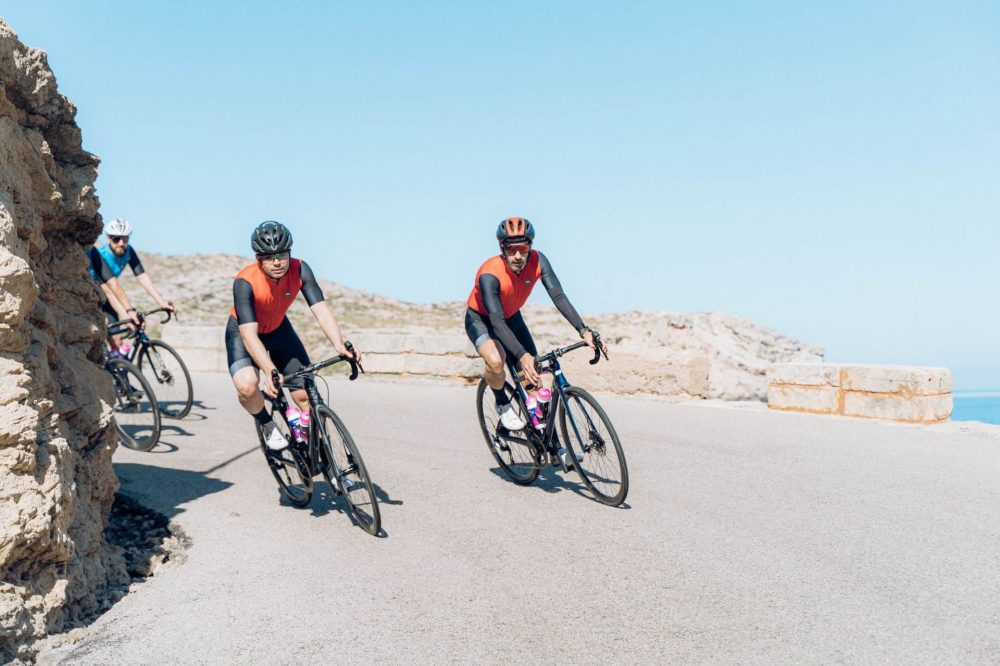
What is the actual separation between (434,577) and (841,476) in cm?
423

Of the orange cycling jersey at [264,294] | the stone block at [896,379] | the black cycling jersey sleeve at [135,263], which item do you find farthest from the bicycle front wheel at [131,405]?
the stone block at [896,379]

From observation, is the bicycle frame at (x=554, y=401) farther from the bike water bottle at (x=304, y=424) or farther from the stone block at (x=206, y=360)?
the stone block at (x=206, y=360)

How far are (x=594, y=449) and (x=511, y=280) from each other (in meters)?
1.63

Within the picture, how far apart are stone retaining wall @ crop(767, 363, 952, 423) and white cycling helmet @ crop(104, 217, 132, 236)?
8.51 meters

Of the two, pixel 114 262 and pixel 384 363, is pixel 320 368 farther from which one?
pixel 384 363

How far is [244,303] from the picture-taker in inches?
238

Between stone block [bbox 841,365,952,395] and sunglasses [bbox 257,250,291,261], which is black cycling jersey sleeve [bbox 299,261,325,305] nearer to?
sunglasses [bbox 257,250,291,261]

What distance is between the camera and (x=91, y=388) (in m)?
5.70

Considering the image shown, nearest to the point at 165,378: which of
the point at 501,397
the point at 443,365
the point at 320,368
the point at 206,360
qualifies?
the point at 501,397

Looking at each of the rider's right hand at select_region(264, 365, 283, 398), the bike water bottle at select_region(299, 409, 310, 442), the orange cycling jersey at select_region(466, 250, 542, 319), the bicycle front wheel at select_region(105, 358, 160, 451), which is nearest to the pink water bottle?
the orange cycling jersey at select_region(466, 250, 542, 319)

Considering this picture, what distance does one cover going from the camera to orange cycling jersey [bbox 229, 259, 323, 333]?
6051 millimetres

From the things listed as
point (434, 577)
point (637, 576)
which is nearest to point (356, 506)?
point (434, 577)

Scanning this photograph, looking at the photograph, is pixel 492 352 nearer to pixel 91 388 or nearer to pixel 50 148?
pixel 91 388

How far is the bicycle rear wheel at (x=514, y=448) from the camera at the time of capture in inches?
277
